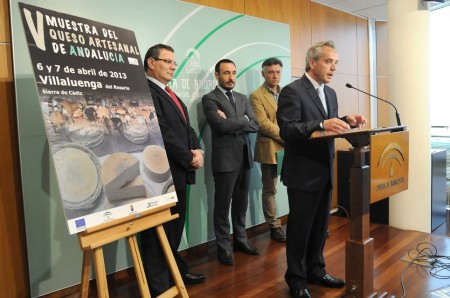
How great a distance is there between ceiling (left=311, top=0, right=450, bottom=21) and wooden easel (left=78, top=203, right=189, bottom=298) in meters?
3.71

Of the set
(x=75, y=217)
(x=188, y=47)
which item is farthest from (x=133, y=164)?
(x=188, y=47)

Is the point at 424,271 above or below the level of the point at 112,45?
below

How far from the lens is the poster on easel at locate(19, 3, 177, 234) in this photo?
165 cm

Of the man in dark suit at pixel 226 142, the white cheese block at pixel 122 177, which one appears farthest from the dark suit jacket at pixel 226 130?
the white cheese block at pixel 122 177

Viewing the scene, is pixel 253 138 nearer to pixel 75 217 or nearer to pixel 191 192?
pixel 191 192

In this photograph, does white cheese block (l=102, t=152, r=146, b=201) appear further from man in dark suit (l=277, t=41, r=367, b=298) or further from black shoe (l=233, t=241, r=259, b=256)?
black shoe (l=233, t=241, r=259, b=256)

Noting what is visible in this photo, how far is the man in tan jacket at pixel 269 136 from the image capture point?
10.9 feet

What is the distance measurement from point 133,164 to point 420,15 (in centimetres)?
316

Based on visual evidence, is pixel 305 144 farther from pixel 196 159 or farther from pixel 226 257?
pixel 226 257

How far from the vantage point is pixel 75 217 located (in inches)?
62.9

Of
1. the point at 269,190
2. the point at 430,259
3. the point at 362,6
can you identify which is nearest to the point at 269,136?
the point at 269,190

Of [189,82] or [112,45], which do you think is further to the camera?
[189,82]

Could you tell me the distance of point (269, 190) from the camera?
3451 mm

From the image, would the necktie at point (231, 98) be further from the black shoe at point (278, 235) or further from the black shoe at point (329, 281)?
the black shoe at point (329, 281)
